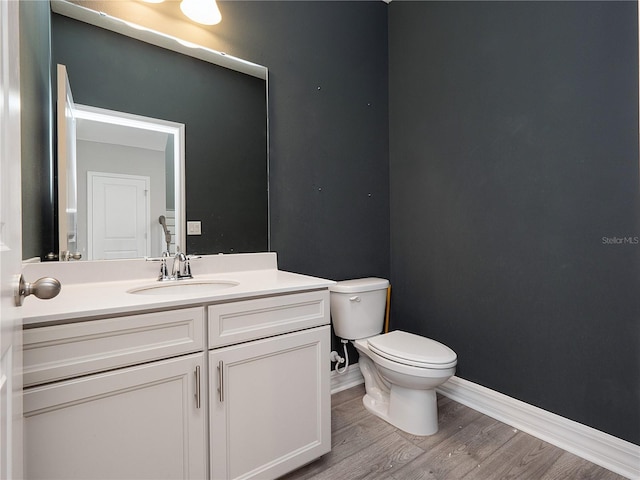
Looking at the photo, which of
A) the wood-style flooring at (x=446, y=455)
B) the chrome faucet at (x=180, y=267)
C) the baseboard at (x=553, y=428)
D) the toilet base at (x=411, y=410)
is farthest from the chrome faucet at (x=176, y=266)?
the baseboard at (x=553, y=428)

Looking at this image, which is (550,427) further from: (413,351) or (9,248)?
(9,248)

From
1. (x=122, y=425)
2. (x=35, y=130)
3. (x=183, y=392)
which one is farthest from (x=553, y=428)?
(x=35, y=130)

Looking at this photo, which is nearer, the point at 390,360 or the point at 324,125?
the point at 390,360

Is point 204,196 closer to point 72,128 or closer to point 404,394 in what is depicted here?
point 72,128

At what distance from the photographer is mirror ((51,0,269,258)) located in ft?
4.55

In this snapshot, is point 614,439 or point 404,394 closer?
point 614,439

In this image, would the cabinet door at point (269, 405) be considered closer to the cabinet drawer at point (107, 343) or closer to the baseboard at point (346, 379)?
the cabinet drawer at point (107, 343)

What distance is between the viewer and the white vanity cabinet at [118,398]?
34.4 inches

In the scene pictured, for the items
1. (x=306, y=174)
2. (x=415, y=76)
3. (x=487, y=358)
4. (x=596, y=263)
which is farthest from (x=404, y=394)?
(x=415, y=76)

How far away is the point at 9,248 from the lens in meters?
0.58

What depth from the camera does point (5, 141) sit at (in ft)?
1.85

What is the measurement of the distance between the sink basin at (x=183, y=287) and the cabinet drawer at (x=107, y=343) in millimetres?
299

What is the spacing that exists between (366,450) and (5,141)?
1.71 m

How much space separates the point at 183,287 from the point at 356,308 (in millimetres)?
967
